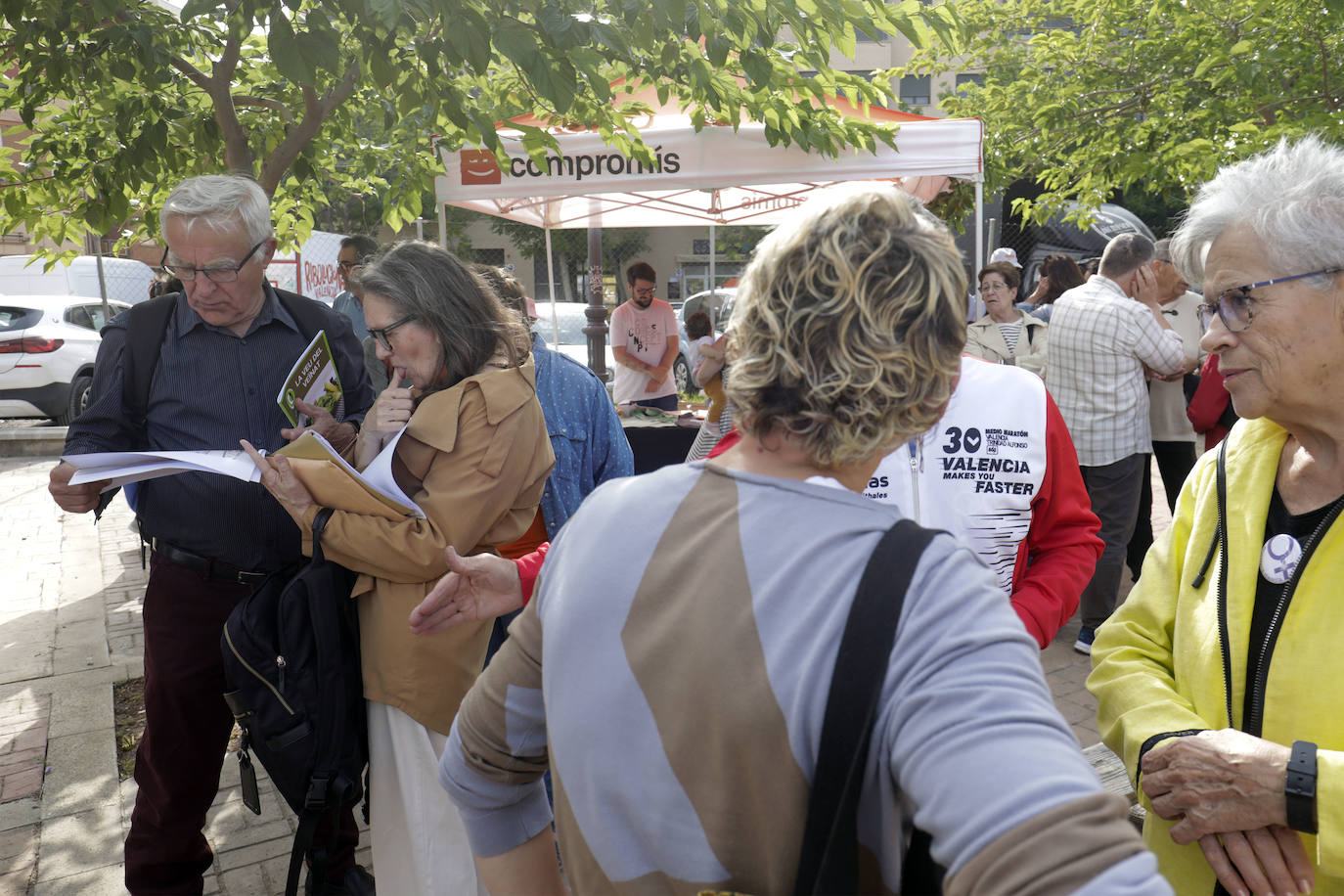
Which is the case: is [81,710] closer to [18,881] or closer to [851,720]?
[18,881]

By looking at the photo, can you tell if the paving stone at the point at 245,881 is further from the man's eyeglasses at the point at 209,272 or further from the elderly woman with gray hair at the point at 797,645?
the elderly woman with gray hair at the point at 797,645

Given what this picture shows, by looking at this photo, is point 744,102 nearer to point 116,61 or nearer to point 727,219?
point 116,61

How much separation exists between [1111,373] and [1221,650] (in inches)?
143

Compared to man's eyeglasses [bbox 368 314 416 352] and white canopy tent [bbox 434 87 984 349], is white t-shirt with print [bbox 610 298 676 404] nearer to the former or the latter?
white canopy tent [bbox 434 87 984 349]

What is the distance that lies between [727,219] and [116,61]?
6778 mm

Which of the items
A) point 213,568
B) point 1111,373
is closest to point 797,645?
point 213,568

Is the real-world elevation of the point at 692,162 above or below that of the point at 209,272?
above

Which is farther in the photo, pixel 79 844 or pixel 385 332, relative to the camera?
pixel 79 844

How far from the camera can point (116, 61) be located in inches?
141

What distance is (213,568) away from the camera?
9.02ft

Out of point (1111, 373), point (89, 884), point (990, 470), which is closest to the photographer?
point (990, 470)

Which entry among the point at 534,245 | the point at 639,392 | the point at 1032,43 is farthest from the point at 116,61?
the point at 534,245

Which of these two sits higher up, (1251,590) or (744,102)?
(744,102)

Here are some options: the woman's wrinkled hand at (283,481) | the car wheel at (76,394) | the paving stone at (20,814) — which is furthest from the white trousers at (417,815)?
the car wheel at (76,394)
